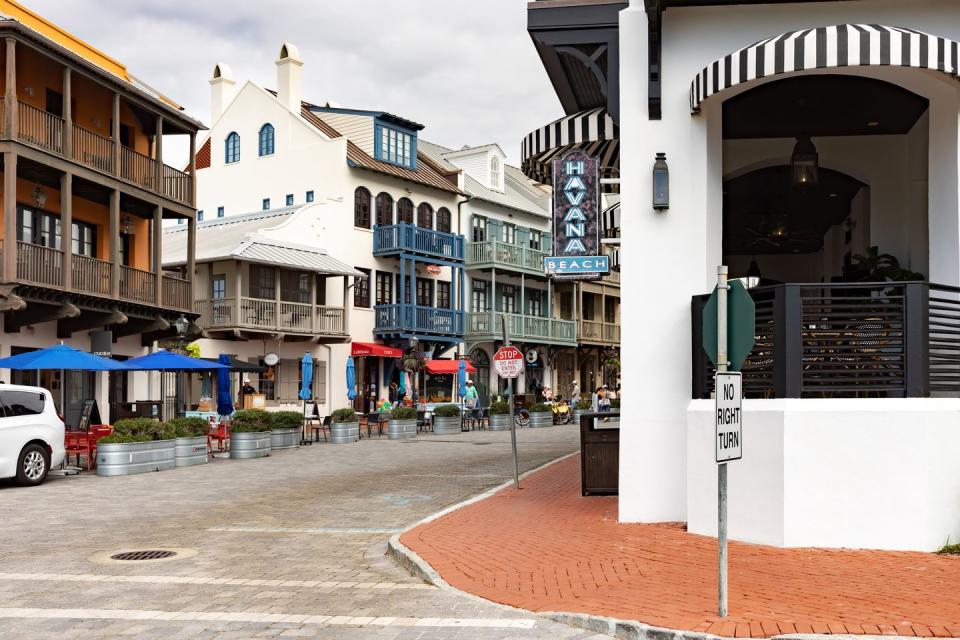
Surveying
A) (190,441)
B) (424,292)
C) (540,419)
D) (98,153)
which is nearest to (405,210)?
(424,292)

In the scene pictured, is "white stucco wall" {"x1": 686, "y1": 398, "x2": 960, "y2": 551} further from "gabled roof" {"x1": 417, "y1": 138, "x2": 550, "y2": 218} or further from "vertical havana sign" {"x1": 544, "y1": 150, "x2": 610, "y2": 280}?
"gabled roof" {"x1": 417, "y1": 138, "x2": 550, "y2": 218}

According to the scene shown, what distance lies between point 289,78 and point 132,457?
2555 cm

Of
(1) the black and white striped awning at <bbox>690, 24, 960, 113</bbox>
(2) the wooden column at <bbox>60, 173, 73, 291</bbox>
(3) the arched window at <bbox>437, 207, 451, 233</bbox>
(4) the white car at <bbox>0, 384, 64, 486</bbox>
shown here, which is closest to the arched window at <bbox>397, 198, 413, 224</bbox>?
(3) the arched window at <bbox>437, 207, 451, 233</bbox>

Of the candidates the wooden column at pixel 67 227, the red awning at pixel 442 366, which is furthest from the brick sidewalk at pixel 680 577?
the red awning at pixel 442 366

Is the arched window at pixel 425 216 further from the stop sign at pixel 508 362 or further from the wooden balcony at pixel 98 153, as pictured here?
the stop sign at pixel 508 362

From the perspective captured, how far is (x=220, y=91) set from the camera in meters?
44.3

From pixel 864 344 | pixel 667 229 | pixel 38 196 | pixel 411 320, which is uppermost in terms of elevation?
pixel 38 196

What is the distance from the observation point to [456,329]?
43531 millimetres

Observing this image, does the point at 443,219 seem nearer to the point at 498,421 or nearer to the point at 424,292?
the point at 424,292

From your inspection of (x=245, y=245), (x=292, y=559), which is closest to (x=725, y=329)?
(x=292, y=559)

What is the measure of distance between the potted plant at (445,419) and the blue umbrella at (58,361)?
12.4 metres

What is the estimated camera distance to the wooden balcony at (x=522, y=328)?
44375 millimetres

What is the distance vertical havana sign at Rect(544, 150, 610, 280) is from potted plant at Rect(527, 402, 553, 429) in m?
24.2

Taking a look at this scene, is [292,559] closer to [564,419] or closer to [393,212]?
[564,419]
